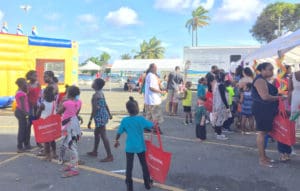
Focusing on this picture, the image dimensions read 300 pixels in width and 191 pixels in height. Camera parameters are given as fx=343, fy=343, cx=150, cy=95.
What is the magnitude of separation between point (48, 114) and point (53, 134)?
42 cm

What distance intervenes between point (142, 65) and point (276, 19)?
1268 inches

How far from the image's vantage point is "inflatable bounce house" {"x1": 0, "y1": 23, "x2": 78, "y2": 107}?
44.7ft

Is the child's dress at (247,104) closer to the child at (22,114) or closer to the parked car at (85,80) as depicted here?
the child at (22,114)

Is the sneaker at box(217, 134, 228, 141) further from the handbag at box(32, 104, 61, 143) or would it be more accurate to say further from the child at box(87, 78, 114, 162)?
the handbag at box(32, 104, 61, 143)

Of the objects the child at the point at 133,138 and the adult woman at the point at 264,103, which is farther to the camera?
the adult woman at the point at 264,103

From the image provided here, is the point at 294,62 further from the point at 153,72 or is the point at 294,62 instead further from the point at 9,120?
the point at 9,120

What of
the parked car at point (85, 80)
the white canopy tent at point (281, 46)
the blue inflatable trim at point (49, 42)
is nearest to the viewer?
the white canopy tent at point (281, 46)

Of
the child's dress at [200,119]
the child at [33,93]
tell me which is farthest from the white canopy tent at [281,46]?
the child at [33,93]

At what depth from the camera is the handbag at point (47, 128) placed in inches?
244

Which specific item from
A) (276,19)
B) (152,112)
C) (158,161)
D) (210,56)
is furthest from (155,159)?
(276,19)

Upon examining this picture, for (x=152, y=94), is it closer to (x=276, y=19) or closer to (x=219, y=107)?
(x=219, y=107)

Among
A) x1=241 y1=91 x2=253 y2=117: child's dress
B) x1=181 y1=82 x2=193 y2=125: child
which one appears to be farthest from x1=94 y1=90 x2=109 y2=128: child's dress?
x1=181 y1=82 x2=193 y2=125: child

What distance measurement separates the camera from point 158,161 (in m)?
4.73

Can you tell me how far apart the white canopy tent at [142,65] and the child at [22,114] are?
27.0 m
